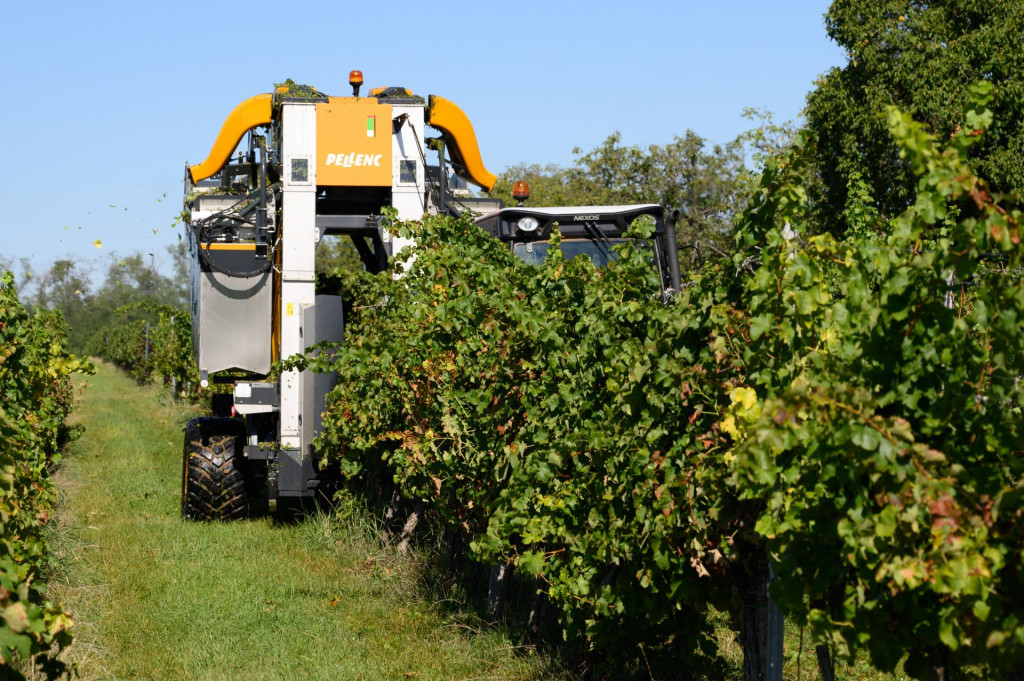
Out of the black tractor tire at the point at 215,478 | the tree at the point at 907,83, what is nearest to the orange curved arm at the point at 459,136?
the black tractor tire at the point at 215,478

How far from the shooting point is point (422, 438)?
7.68 meters

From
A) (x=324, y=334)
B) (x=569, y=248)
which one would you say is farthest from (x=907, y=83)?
(x=324, y=334)

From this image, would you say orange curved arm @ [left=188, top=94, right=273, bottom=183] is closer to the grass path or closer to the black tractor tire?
the black tractor tire

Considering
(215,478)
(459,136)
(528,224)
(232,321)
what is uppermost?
(459,136)

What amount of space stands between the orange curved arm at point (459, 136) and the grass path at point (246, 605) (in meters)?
3.62

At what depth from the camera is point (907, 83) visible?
72.1 feet

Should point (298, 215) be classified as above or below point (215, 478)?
above

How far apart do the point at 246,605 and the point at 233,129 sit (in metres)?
4.73

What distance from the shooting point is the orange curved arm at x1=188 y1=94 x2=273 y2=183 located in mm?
10844

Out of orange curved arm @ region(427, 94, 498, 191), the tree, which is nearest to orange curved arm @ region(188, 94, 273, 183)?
orange curved arm @ region(427, 94, 498, 191)

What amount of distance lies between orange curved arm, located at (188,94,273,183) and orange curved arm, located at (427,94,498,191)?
5.07ft

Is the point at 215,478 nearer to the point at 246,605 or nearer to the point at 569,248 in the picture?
the point at 246,605

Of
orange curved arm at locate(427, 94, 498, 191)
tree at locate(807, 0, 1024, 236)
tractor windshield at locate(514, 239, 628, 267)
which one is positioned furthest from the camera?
tree at locate(807, 0, 1024, 236)

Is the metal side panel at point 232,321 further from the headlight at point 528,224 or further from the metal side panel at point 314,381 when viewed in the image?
the headlight at point 528,224
